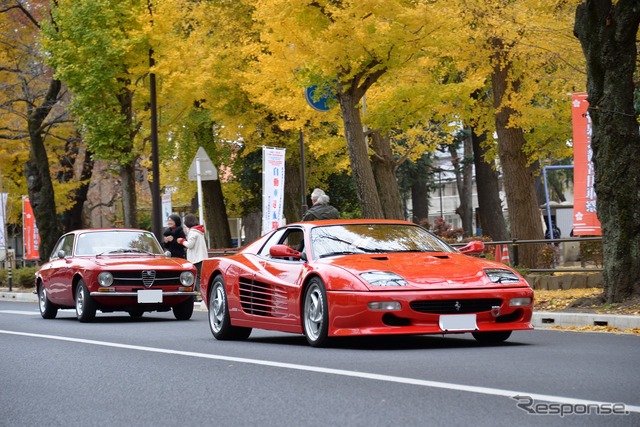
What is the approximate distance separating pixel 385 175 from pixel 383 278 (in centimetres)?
2154

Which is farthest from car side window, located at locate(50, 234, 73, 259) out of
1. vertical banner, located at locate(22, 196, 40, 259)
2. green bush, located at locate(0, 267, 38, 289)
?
vertical banner, located at locate(22, 196, 40, 259)

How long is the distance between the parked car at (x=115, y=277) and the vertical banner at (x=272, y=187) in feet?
22.6

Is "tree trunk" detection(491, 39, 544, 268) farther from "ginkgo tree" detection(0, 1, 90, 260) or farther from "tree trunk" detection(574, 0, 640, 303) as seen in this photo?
"tree trunk" detection(574, 0, 640, 303)

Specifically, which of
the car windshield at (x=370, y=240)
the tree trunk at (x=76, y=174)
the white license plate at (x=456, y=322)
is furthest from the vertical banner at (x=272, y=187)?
the tree trunk at (x=76, y=174)

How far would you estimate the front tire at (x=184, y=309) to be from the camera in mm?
19266

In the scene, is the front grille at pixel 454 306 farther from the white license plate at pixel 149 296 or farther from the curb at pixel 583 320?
the white license plate at pixel 149 296

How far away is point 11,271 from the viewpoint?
36219mm

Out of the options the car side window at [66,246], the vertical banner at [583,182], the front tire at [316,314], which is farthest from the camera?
the vertical banner at [583,182]

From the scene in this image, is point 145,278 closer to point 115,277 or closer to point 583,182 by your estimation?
point 115,277

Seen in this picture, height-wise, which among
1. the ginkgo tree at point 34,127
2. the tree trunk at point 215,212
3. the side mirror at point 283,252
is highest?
the ginkgo tree at point 34,127

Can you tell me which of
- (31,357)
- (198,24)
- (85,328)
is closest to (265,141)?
(198,24)

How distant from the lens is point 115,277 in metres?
18.6

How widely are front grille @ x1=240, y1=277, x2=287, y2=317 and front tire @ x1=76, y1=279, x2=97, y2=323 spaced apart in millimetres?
6118

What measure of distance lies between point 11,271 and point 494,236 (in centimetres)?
1695
